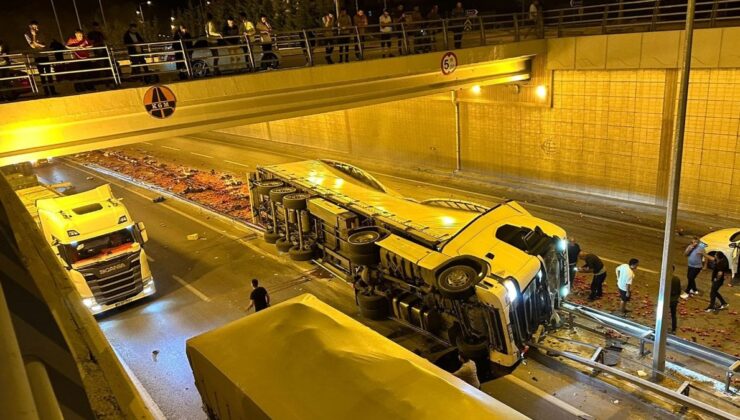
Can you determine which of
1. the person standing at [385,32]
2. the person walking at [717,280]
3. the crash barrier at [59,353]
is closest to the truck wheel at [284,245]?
the person standing at [385,32]

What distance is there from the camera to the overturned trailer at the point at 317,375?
15.5ft

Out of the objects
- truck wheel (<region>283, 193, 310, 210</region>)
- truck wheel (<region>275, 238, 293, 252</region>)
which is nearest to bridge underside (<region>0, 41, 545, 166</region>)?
truck wheel (<region>283, 193, 310, 210</region>)

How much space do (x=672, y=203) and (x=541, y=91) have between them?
1156cm

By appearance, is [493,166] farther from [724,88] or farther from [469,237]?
[469,237]

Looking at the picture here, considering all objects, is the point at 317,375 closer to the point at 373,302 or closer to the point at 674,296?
the point at 373,302

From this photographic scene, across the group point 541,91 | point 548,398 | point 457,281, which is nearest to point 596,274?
point 548,398

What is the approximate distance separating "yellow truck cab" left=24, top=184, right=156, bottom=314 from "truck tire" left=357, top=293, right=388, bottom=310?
219 inches

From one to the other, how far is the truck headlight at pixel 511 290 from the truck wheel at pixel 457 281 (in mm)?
448

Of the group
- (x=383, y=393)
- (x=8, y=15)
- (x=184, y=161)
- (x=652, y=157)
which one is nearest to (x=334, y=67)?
(x=652, y=157)

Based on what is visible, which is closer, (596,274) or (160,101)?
(596,274)

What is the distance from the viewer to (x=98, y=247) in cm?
1197

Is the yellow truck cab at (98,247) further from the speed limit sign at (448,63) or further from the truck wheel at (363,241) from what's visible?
the speed limit sign at (448,63)

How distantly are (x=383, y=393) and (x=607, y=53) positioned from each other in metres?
15.3

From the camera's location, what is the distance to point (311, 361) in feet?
18.0
